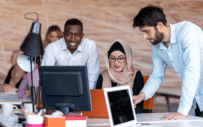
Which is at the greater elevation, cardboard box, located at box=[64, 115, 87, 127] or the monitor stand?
the monitor stand

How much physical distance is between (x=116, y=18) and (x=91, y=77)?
8.93 feet

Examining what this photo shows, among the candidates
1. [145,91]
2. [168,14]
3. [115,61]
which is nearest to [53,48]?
[115,61]

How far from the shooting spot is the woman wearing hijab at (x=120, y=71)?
102 inches

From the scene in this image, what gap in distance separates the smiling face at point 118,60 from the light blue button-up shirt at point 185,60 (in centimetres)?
49

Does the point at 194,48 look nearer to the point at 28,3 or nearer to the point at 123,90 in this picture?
the point at 123,90

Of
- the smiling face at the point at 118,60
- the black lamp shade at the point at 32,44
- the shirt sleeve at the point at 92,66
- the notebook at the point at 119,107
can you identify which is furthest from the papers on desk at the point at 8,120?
the smiling face at the point at 118,60

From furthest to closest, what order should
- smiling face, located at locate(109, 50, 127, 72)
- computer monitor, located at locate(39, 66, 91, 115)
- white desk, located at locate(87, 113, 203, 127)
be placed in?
1. smiling face, located at locate(109, 50, 127, 72)
2. white desk, located at locate(87, 113, 203, 127)
3. computer monitor, located at locate(39, 66, 91, 115)

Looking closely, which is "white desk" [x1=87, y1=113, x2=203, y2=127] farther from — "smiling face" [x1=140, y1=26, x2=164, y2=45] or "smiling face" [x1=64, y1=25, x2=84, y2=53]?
"smiling face" [x1=64, y1=25, x2=84, y2=53]

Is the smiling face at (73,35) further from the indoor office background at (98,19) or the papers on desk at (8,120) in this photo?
the indoor office background at (98,19)

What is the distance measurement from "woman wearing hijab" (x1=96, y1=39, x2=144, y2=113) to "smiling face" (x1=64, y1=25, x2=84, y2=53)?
1.24 ft

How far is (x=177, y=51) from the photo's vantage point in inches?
77.6

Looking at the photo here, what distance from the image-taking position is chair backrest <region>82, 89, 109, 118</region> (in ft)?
5.86

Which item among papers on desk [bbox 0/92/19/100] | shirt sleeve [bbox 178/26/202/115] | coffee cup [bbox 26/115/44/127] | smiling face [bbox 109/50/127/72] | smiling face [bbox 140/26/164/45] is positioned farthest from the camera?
papers on desk [bbox 0/92/19/100]

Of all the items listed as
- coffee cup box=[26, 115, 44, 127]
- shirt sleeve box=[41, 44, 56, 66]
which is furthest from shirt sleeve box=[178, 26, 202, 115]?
shirt sleeve box=[41, 44, 56, 66]
